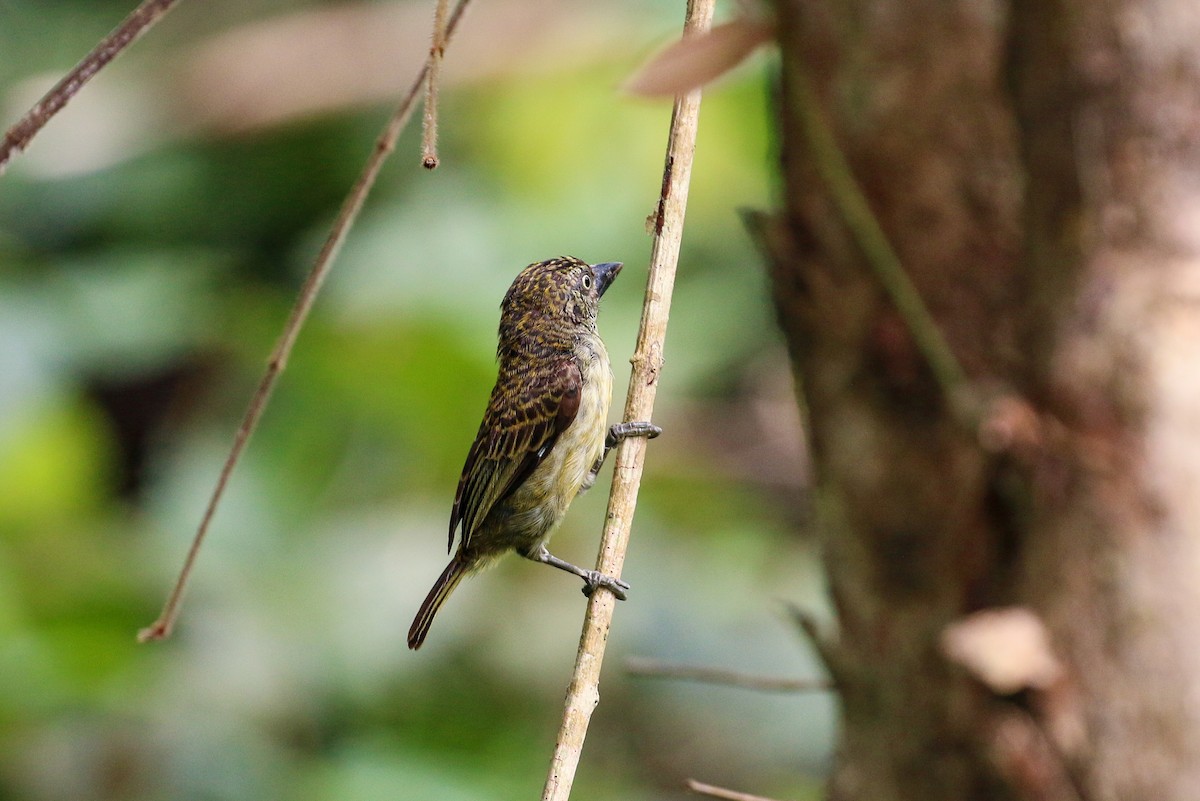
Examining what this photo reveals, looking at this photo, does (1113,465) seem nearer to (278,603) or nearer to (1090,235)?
(1090,235)

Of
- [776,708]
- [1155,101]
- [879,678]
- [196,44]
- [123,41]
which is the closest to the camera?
[1155,101]

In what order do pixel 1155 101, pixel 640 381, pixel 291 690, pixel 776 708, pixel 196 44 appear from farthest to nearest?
pixel 196 44
pixel 776 708
pixel 291 690
pixel 640 381
pixel 1155 101

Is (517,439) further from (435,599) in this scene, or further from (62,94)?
(62,94)

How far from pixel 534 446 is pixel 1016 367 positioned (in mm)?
3092

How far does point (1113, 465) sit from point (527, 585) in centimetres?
527

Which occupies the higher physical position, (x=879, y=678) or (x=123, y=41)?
(x=123, y=41)

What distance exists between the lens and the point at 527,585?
611 centimetres

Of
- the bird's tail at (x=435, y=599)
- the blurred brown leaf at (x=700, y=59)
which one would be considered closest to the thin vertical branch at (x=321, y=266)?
the blurred brown leaf at (x=700, y=59)

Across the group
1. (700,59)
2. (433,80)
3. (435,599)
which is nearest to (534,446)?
(435,599)

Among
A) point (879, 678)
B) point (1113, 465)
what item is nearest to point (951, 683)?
point (879, 678)

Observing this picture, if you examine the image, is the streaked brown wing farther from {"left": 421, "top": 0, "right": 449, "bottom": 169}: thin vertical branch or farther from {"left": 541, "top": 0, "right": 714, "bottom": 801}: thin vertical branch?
{"left": 421, "top": 0, "right": 449, "bottom": 169}: thin vertical branch

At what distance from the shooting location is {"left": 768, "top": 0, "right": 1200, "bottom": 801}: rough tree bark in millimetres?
948

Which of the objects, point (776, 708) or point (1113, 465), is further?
point (776, 708)

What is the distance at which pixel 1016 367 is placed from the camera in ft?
3.31
